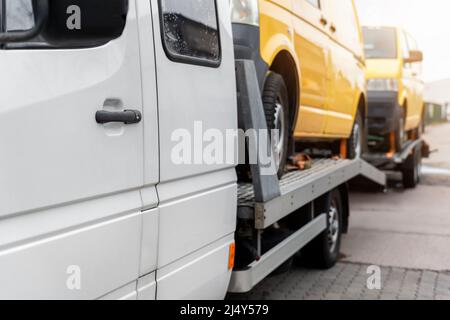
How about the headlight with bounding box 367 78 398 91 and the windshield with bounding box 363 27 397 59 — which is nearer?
the headlight with bounding box 367 78 398 91

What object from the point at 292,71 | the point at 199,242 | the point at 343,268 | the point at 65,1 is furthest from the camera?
the point at 343,268

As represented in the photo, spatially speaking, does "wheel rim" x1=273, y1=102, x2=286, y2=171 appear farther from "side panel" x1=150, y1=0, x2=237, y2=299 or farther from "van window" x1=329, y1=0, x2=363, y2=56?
"van window" x1=329, y1=0, x2=363, y2=56

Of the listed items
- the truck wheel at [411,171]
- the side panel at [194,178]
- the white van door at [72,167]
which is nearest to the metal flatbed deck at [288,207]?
the side panel at [194,178]

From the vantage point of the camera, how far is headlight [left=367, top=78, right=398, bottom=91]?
35.5 ft

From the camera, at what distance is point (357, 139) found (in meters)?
7.66

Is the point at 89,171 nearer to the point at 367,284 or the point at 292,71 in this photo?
the point at 292,71

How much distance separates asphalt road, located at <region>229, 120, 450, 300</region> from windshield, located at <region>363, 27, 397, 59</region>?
2.59 metres

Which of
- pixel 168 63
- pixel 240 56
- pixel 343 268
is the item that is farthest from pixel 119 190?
pixel 343 268

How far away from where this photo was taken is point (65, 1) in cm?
188

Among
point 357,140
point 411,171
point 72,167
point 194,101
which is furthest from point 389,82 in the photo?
point 72,167

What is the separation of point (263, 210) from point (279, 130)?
112cm

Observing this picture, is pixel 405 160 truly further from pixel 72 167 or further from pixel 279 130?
pixel 72 167

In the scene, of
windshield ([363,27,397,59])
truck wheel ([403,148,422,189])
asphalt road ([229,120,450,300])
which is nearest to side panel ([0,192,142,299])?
asphalt road ([229,120,450,300])

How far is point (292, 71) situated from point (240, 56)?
89 cm
